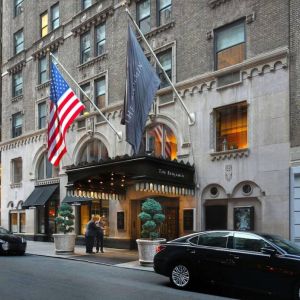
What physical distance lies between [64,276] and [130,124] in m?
6.63

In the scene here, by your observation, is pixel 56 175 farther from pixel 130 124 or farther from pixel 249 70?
pixel 249 70

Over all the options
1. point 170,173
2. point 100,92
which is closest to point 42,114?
point 100,92

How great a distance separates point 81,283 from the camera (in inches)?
501

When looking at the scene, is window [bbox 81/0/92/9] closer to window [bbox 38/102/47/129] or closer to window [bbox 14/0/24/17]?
window [bbox 38/102/47/129]

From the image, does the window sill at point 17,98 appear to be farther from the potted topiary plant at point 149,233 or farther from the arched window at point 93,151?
the potted topiary plant at point 149,233

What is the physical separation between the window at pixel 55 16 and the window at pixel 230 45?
45.2 ft

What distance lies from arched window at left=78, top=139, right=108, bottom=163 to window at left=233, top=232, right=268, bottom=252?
15.1m

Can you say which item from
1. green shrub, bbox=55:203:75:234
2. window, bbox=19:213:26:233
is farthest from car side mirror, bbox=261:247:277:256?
window, bbox=19:213:26:233

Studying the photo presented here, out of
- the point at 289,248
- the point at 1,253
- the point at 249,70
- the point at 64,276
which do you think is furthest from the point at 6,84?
the point at 289,248

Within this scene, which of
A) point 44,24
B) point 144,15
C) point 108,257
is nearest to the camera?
point 108,257

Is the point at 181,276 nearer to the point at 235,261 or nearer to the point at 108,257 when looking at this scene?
the point at 235,261

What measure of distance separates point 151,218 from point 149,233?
531 millimetres

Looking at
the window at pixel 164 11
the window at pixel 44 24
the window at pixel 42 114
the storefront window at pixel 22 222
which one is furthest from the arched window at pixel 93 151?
the window at pixel 44 24

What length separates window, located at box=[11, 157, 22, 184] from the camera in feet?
112
